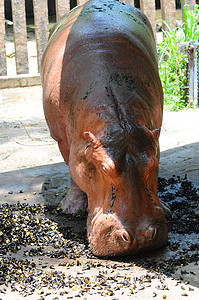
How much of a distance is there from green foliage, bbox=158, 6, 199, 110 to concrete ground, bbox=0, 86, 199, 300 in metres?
0.44

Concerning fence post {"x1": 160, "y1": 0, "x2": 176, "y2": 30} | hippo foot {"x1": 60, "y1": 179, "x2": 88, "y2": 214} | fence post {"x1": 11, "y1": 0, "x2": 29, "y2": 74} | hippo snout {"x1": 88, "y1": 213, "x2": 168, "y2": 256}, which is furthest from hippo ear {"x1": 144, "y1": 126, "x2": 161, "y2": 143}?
fence post {"x1": 160, "y1": 0, "x2": 176, "y2": 30}

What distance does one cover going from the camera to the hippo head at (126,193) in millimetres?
2682

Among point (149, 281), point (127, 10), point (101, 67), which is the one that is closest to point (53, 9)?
point (127, 10)

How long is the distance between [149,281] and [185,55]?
646 cm

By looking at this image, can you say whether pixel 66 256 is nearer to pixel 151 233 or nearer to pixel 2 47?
pixel 151 233

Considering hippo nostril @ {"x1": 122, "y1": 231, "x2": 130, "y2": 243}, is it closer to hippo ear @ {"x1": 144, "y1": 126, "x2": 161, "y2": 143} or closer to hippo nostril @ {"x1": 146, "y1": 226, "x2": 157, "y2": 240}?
hippo nostril @ {"x1": 146, "y1": 226, "x2": 157, "y2": 240}

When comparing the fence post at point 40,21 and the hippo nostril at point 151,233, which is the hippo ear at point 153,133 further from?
the fence post at point 40,21

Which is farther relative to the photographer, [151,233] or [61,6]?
[61,6]

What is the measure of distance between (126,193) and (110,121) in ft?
1.50

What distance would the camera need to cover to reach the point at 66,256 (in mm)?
3035

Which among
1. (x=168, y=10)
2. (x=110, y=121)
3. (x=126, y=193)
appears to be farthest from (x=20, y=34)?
(x=126, y=193)

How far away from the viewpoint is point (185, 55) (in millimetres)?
8438

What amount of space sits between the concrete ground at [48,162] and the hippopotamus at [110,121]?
299 millimetres

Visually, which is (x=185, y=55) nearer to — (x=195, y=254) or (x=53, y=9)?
(x=195, y=254)
